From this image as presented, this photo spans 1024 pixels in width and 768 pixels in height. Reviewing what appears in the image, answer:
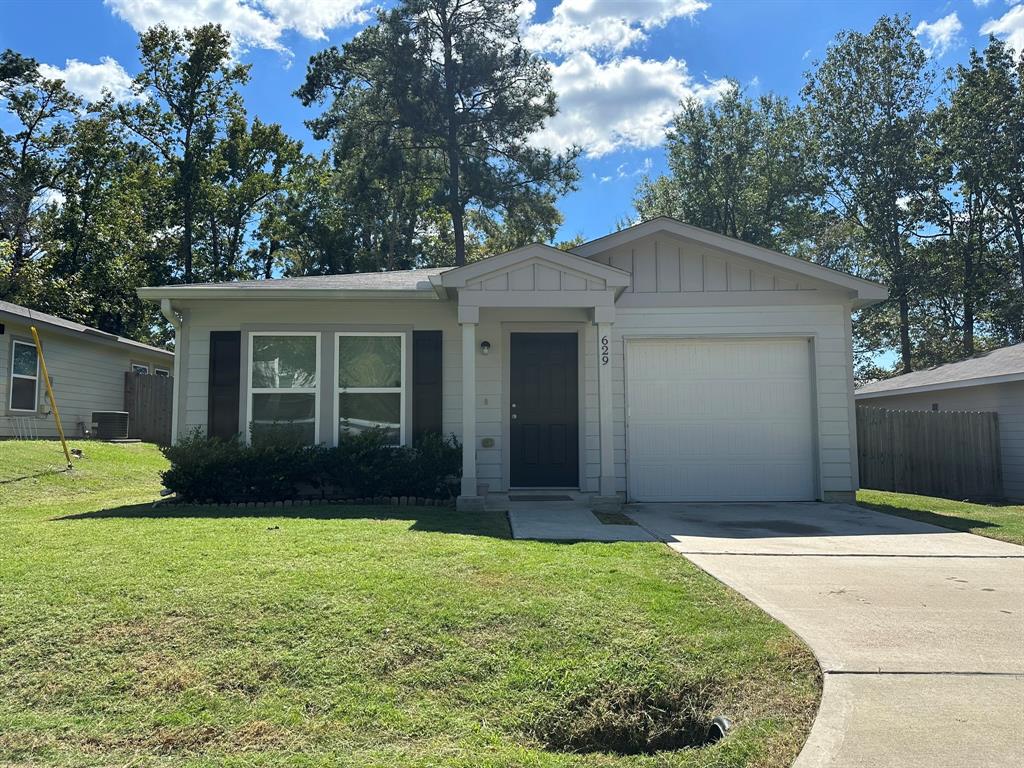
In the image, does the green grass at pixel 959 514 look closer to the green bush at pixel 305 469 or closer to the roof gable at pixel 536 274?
the roof gable at pixel 536 274

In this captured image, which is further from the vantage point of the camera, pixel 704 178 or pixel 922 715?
pixel 704 178

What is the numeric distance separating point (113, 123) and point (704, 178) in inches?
865

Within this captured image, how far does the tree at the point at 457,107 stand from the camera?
2361 centimetres

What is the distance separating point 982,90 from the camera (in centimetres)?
2203

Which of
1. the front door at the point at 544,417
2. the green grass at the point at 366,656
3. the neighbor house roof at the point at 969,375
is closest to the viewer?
the green grass at the point at 366,656

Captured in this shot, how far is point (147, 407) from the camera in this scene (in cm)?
1947

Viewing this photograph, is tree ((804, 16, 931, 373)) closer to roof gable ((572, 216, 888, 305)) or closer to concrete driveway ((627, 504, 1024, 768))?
roof gable ((572, 216, 888, 305))

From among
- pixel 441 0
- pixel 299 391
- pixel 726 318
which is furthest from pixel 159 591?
pixel 441 0

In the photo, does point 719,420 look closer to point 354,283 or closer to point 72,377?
point 354,283

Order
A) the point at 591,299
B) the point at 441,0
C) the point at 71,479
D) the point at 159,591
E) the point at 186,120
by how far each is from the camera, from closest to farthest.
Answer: the point at 159,591, the point at 591,299, the point at 71,479, the point at 441,0, the point at 186,120

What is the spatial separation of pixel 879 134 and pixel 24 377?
26.0 m

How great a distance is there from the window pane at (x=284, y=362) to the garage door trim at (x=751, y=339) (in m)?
4.22

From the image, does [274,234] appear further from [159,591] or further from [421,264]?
[159,591]

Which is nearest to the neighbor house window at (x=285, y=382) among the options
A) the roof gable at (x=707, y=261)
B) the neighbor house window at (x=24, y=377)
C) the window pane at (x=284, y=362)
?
the window pane at (x=284, y=362)
